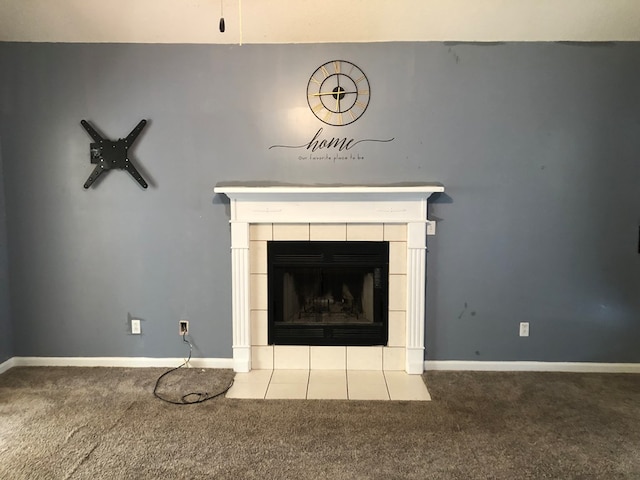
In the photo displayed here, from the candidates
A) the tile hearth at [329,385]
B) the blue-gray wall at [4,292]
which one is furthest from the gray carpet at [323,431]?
the blue-gray wall at [4,292]

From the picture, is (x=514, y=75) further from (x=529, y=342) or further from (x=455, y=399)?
(x=455, y=399)

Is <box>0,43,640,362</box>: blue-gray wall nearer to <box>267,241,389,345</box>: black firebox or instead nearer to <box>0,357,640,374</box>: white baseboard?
<box>0,357,640,374</box>: white baseboard

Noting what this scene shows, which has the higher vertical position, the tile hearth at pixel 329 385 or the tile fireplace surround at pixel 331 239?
the tile fireplace surround at pixel 331 239

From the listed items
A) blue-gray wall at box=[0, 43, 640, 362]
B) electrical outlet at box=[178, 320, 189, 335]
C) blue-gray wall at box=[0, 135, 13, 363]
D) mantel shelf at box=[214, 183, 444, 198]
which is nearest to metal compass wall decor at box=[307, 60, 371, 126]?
blue-gray wall at box=[0, 43, 640, 362]

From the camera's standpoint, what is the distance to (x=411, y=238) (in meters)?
3.11

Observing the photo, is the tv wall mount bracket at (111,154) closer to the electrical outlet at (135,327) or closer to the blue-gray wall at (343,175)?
the blue-gray wall at (343,175)

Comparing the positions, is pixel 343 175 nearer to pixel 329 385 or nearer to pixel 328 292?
pixel 328 292

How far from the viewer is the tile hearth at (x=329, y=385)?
9.31ft

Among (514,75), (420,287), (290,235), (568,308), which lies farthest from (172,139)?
(568,308)

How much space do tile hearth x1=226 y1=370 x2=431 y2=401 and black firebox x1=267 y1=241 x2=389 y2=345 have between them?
0.71 ft

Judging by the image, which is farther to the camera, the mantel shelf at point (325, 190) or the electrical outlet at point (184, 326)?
the electrical outlet at point (184, 326)

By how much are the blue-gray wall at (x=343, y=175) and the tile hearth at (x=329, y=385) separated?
34 centimetres

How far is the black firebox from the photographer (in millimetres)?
3186

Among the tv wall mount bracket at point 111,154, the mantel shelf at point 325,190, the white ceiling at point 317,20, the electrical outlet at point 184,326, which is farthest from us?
the electrical outlet at point 184,326
